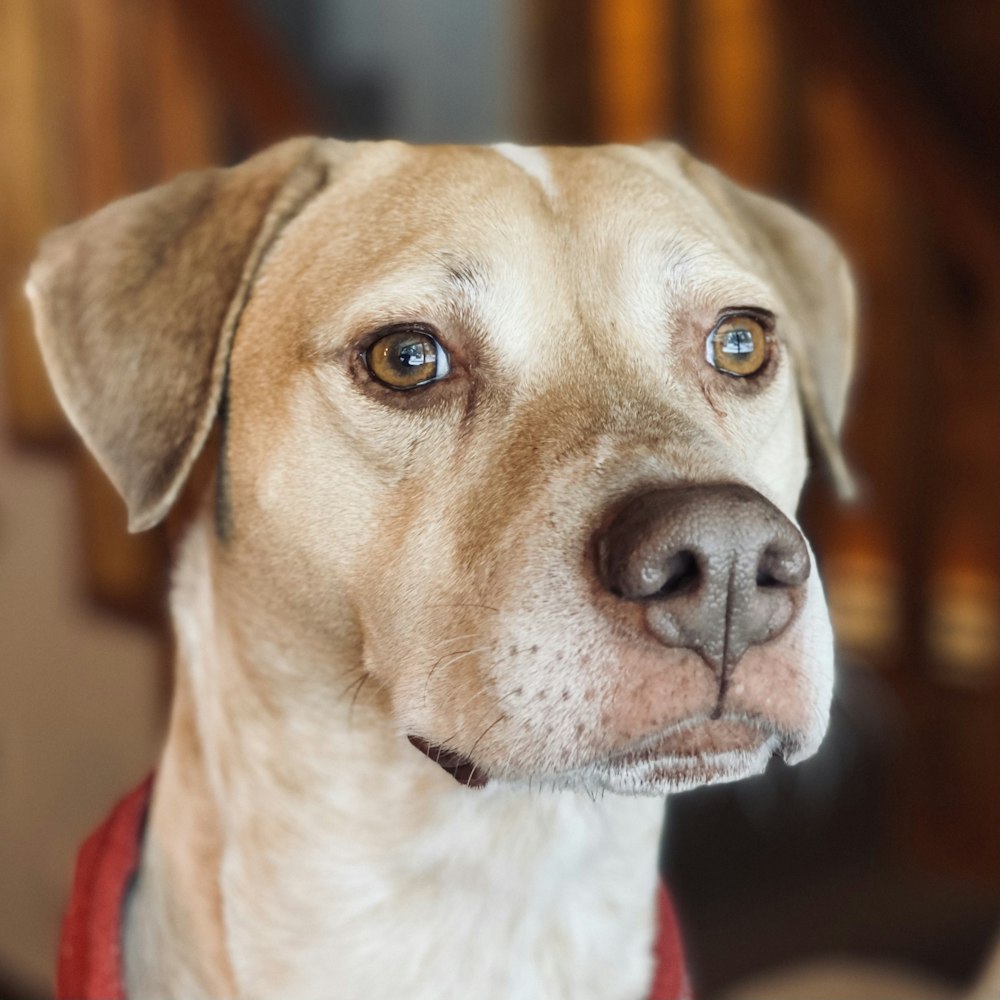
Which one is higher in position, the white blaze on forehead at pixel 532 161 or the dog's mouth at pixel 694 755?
the white blaze on forehead at pixel 532 161

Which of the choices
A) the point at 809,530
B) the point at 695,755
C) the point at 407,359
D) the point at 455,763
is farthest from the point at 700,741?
the point at 809,530

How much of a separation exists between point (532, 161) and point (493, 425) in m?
0.42

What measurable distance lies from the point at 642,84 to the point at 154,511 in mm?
5708

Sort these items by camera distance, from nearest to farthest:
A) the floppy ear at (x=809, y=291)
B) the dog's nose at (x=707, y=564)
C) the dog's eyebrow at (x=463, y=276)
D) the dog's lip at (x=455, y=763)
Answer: the dog's nose at (x=707, y=564) < the dog's lip at (x=455, y=763) < the dog's eyebrow at (x=463, y=276) < the floppy ear at (x=809, y=291)

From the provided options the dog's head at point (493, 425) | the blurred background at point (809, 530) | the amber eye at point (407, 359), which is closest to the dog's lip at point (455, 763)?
the dog's head at point (493, 425)

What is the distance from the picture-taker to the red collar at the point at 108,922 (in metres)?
1.59

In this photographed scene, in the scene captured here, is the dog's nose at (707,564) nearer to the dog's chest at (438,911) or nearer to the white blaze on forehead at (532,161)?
the dog's chest at (438,911)

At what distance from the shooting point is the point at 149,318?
62.6 inches

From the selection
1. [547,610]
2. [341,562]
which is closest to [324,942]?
[341,562]

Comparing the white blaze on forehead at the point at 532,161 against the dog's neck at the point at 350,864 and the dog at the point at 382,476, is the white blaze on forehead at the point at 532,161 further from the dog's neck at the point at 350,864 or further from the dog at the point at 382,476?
the dog's neck at the point at 350,864

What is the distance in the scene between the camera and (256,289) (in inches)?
64.4

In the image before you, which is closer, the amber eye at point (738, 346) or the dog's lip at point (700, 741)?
the dog's lip at point (700, 741)

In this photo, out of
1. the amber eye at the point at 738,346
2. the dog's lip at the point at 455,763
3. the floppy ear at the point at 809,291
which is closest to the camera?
the dog's lip at the point at 455,763

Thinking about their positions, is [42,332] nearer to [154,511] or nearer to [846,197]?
[154,511]
